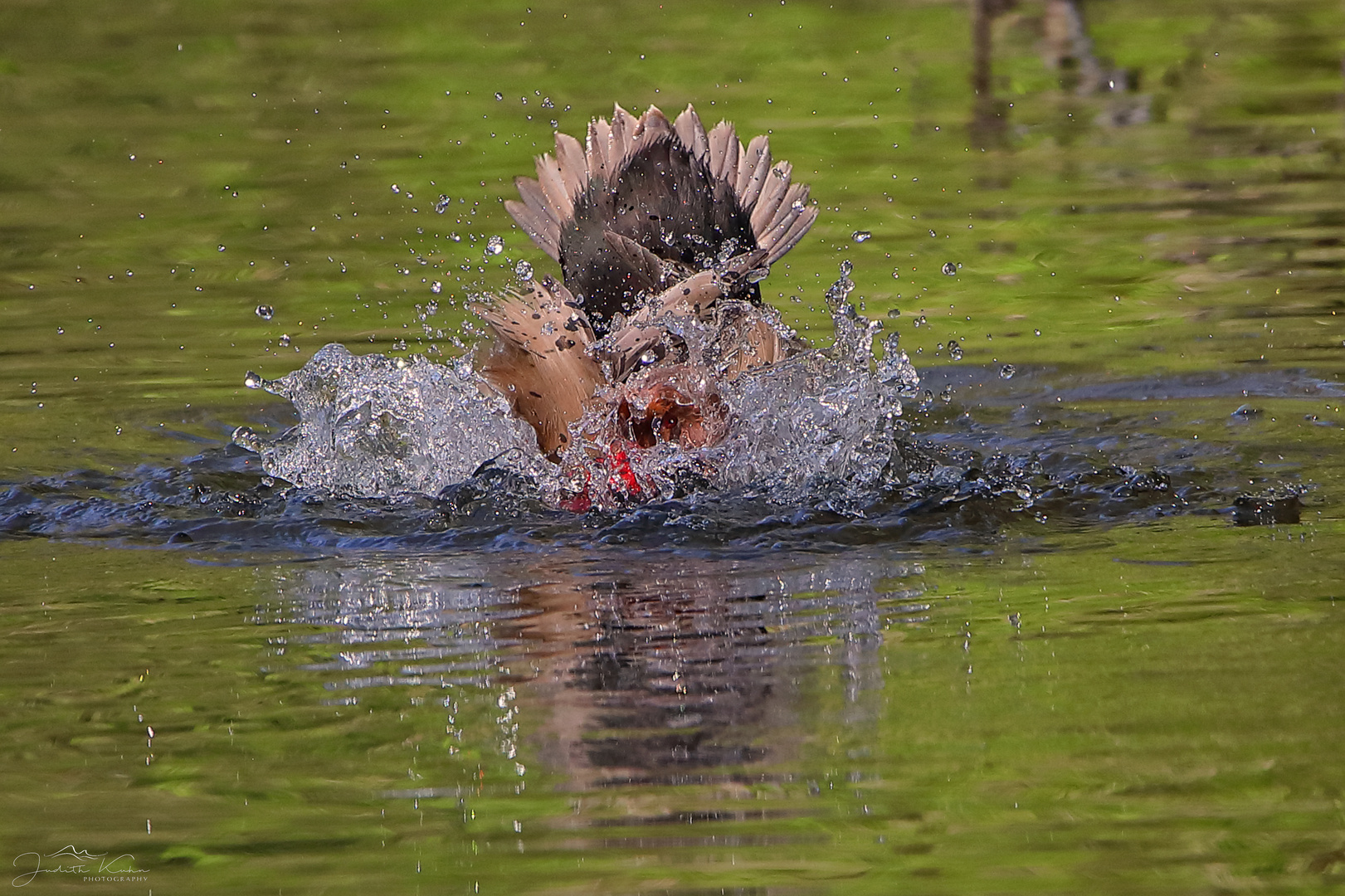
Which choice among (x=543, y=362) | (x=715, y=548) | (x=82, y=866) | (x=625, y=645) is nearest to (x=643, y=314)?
(x=543, y=362)

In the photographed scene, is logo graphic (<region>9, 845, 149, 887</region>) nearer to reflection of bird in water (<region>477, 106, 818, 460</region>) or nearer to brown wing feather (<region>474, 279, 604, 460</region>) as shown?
reflection of bird in water (<region>477, 106, 818, 460</region>)

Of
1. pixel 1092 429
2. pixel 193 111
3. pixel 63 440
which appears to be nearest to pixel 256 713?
pixel 63 440

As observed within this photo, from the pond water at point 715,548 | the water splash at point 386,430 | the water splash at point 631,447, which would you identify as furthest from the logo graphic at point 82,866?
the water splash at point 386,430

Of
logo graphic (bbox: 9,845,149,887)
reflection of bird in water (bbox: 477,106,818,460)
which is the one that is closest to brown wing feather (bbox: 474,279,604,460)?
reflection of bird in water (bbox: 477,106,818,460)

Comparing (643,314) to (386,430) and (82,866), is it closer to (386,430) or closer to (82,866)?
(386,430)

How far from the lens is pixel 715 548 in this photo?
479 centimetres

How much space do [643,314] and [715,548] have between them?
88cm

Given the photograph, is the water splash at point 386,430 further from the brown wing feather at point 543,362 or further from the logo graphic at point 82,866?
the logo graphic at point 82,866

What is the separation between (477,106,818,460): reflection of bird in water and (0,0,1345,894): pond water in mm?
319

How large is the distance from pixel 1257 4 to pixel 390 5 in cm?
559

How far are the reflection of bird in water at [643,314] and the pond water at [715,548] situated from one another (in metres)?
0.32

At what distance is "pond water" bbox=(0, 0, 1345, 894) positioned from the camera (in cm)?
313

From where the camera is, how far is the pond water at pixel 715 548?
10.3 feet

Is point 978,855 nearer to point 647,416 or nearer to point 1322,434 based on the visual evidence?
point 647,416
